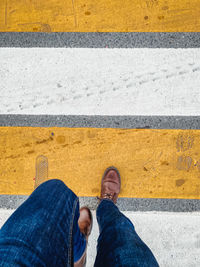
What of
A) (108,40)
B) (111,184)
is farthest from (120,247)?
(108,40)

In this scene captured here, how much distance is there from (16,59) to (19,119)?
0.48m

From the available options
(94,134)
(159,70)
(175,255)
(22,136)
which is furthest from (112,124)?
(175,255)

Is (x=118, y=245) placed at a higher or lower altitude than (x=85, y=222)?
higher

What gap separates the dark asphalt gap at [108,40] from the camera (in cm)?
155

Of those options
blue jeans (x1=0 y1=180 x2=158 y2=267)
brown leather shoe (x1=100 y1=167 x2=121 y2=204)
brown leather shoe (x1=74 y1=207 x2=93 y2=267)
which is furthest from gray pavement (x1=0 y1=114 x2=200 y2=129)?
brown leather shoe (x1=74 y1=207 x2=93 y2=267)

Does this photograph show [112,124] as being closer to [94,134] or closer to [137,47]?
[94,134]

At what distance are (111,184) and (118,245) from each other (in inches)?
21.6

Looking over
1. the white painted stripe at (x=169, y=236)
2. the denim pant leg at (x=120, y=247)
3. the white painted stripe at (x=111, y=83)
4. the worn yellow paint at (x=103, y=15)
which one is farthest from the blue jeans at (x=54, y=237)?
the worn yellow paint at (x=103, y=15)

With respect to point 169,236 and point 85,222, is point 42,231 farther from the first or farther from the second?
point 169,236

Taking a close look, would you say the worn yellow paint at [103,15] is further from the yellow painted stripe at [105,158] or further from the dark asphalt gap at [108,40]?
the yellow painted stripe at [105,158]

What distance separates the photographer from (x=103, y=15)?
5.14 ft

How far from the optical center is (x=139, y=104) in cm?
155

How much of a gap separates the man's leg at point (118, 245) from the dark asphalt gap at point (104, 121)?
0.62 metres

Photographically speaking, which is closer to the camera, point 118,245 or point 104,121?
point 118,245
